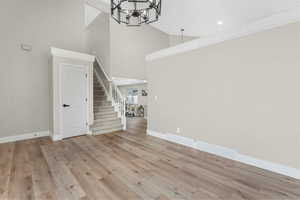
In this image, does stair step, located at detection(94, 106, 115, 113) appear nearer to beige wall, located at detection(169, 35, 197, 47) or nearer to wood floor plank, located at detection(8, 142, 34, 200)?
wood floor plank, located at detection(8, 142, 34, 200)

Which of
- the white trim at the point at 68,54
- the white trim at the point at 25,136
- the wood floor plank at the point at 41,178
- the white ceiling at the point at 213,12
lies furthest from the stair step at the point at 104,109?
the white ceiling at the point at 213,12

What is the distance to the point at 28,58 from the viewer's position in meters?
4.33

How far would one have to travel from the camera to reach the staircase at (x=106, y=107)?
16.9ft

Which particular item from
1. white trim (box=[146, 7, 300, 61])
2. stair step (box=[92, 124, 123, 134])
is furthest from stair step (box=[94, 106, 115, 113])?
white trim (box=[146, 7, 300, 61])

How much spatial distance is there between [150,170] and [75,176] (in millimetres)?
1219

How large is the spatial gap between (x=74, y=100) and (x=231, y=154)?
14.4 feet

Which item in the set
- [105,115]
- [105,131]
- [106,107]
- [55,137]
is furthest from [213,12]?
[55,137]

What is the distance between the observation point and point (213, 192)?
6.48ft

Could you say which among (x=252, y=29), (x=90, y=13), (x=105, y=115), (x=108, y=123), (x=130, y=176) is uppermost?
(x=90, y=13)

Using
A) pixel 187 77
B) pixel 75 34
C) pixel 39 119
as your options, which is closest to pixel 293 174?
pixel 187 77

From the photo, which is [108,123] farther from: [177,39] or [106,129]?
[177,39]

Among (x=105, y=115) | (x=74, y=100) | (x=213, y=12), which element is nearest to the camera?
(x=74, y=100)

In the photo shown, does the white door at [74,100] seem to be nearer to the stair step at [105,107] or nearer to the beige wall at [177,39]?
the stair step at [105,107]

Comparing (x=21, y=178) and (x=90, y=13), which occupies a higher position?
(x=90, y=13)
